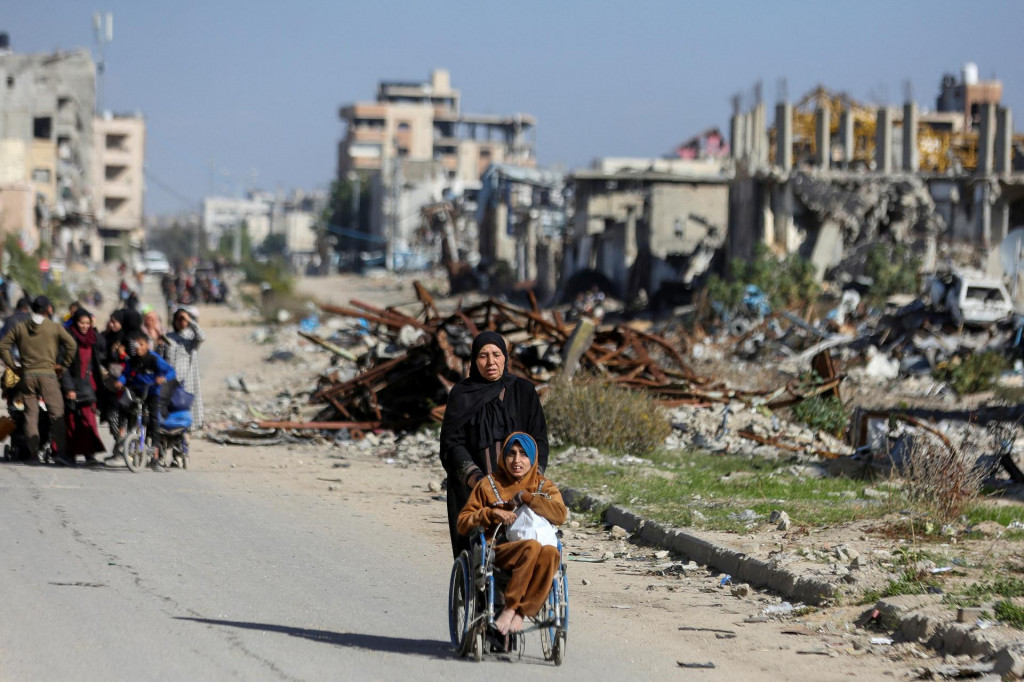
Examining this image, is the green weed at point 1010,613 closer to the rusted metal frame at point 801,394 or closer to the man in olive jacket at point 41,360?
the man in olive jacket at point 41,360

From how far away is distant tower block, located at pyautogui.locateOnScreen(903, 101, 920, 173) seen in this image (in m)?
42.8

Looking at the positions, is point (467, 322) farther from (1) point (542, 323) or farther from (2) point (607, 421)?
(2) point (607, 421)

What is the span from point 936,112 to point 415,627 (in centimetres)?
7274

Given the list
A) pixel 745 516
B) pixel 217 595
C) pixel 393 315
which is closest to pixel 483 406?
pixel 217 595

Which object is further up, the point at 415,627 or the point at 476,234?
the point at 476,234

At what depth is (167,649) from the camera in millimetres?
6207

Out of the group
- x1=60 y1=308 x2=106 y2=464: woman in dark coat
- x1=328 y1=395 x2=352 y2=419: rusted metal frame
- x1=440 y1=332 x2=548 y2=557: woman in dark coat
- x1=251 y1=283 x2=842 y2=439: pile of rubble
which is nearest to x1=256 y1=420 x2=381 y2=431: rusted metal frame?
x1=251 y1=283 x2=842 y2=439: pile of rubble

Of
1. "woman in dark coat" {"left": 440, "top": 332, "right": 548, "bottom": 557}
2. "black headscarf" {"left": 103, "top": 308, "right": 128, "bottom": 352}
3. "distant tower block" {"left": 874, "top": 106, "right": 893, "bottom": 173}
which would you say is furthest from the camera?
"distant tower block" {"left": 874, "top": 106, "right": 893, "bottom": 173}

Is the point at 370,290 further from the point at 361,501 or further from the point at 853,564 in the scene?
the point at 853,564

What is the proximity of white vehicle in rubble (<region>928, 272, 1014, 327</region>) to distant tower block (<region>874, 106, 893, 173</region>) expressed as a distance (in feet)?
43.4

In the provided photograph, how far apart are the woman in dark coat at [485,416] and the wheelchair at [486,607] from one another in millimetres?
250

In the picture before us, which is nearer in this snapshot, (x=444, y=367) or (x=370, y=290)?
(x=444, y=367)

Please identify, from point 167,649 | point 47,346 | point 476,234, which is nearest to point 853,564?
point 167,649

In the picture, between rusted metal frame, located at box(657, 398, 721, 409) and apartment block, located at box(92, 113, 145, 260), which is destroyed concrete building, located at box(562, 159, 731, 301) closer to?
rusted metal frame, located at box(657, 398, 721, 409)
